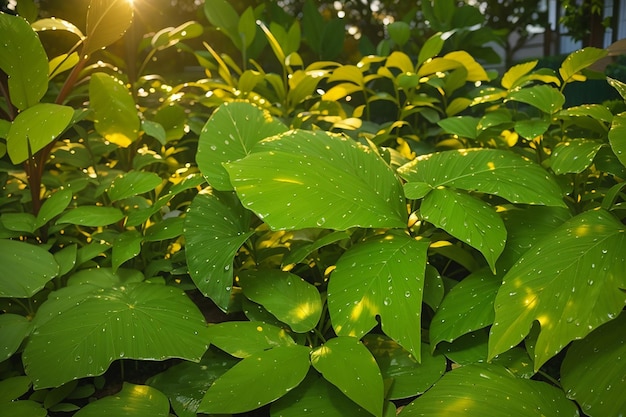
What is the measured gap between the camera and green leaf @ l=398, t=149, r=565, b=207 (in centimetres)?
90

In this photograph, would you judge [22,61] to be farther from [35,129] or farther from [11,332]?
[11,332]

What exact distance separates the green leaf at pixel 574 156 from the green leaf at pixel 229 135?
1.82ft

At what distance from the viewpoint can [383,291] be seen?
0.80 meters

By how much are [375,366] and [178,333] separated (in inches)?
12.6

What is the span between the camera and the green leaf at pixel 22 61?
1051 millimetres

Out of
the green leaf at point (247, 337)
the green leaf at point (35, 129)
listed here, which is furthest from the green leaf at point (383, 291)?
the green leaf at point (35, 129)

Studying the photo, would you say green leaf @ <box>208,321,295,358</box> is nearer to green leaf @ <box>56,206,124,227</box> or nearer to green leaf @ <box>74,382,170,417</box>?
green leaf @ <box>74,382,170,417</box>

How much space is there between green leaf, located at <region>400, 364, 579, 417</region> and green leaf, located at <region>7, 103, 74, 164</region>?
79cm

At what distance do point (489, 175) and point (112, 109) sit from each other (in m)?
0.85

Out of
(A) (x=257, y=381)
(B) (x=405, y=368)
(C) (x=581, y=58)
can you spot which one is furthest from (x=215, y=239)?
(C) (x=581, y=58)

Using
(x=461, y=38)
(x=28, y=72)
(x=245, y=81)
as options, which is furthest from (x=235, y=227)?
(x=461, y=38)

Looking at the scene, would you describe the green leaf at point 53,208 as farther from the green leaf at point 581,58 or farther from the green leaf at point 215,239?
the green leaf at point 581,58

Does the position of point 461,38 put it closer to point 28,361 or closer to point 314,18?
point 314,18

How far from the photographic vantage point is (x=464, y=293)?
2.98 feet
